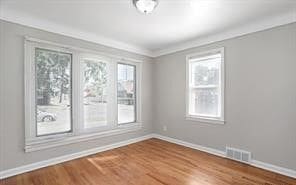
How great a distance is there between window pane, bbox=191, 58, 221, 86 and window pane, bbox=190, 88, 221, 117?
0.18 metres

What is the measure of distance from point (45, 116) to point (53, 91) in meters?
0.46

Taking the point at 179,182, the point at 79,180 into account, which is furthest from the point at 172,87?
the point at 79,180

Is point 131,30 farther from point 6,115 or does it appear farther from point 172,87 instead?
point 6,115

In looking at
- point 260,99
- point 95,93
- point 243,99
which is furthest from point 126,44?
point 260,99

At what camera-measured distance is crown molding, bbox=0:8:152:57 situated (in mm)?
2482

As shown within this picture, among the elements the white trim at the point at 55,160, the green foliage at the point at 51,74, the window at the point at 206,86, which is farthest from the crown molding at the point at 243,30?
the white trim at the point at 55,160

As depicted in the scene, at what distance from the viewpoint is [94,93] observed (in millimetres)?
3504

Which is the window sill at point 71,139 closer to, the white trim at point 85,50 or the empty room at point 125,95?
the empty room at point 125,95

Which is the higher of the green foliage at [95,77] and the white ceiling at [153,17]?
the white ceiling at [153,17]

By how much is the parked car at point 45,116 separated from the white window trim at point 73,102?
12cm

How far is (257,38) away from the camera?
112 inches

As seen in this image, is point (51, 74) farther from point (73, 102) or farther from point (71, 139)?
point (71, 139)

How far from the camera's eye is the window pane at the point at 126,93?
402 cm

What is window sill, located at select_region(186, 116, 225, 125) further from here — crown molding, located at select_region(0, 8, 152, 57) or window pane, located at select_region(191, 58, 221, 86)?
crown molding, located at select_region(0, 8, 152, 57)
